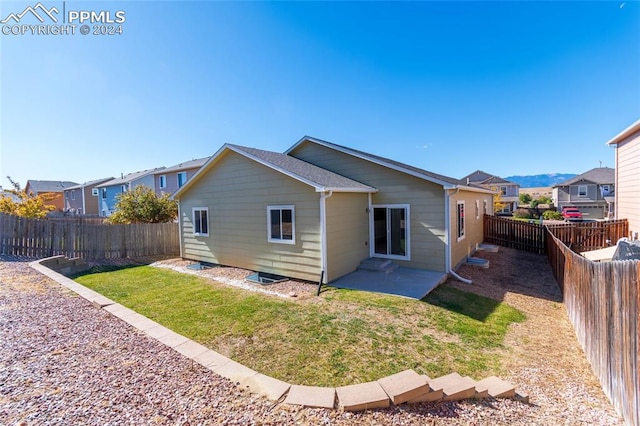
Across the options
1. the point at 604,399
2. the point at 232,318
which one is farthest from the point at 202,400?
the point at 604,399

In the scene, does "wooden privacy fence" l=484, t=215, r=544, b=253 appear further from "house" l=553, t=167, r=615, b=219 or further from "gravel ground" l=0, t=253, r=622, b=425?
"house" l=553, t=167, r=615, b=219

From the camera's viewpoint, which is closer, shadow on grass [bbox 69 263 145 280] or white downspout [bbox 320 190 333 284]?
white downspout [bbox 320 190 333 284]

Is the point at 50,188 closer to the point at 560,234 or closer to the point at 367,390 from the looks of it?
the point at 367,390

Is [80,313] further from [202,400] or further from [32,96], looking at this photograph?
[32,96]

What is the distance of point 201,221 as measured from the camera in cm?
1205

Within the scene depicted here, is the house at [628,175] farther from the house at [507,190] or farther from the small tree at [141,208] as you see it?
the house at [507,190]

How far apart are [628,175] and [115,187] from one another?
1689 inches

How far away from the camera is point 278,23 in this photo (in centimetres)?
1114

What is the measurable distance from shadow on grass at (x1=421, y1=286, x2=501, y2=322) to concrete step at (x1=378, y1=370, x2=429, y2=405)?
4018 millimetres

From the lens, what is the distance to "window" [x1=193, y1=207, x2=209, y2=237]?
11784mm

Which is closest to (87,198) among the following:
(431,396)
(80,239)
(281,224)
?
(80,239)

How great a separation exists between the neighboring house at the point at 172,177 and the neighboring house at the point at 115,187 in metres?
→ 0.95

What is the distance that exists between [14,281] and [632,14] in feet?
72.4

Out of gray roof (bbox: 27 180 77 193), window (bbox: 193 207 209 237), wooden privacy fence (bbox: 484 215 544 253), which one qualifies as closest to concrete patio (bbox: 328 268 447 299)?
window (bbox: 193 207 209 237)
